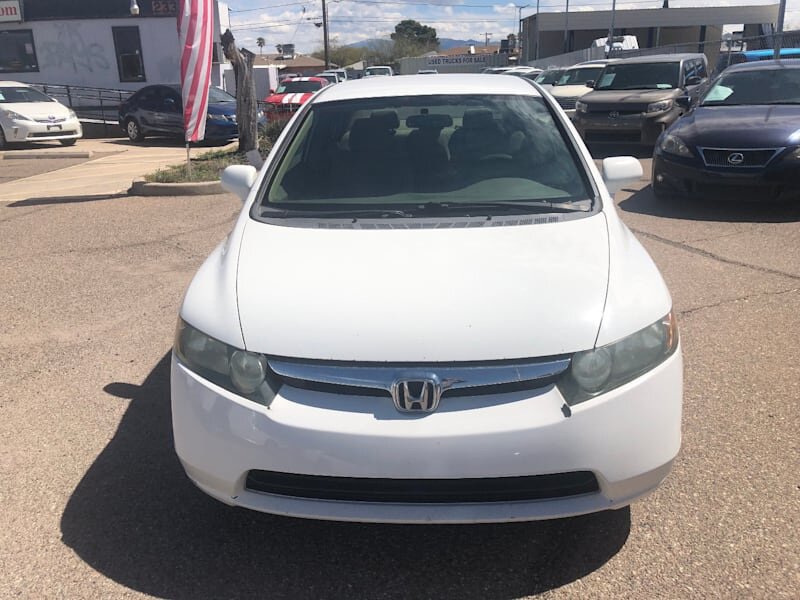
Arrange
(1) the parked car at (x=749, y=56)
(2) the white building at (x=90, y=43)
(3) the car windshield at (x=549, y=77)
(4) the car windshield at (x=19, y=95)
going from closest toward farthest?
(4) the car windshield at (x=19, y=95), (1) the parked car at (x=749, y=56), (3) the car windshield at (x=549, y=77), (2) the white building at (x=90, y=43)

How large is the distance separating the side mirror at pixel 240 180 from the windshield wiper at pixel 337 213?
47 centimetres

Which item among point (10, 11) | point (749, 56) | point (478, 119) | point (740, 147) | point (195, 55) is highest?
point (10, 11)

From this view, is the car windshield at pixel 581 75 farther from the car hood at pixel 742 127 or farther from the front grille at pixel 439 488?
the front grille at pixel 439 488

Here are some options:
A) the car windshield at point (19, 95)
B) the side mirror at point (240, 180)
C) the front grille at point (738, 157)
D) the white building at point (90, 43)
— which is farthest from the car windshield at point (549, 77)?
the side mirror at point (240, 180)

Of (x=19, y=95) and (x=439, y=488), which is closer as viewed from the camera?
(x=439, y=488)

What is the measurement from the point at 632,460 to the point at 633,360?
1.07ft

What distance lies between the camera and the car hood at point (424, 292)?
232 centimetres

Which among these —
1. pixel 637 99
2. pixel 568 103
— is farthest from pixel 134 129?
pixel 637 99

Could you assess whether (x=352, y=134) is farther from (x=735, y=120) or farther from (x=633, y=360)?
(x=735, y=120)

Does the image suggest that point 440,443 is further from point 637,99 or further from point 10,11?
point 10,11

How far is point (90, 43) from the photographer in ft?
77.2

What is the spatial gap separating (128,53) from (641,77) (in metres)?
17.1

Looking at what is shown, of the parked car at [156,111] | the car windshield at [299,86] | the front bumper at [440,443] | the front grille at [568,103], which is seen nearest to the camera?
the front bumper at [440,443]

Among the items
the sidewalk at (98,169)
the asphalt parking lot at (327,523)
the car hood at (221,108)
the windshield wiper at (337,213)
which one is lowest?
the sidewalk at (98,169)
